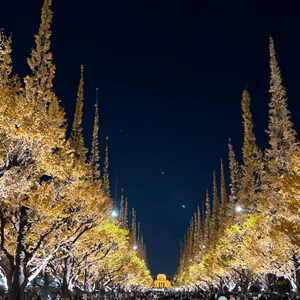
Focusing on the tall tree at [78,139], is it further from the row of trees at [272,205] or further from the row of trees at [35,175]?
the row of trees at [272,205]

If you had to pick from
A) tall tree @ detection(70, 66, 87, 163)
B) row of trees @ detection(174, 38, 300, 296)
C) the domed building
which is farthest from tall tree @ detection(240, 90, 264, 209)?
the domed building

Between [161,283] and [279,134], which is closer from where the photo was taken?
[279,134]

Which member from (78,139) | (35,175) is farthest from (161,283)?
(35,175)

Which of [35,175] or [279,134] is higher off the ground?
[279,134]

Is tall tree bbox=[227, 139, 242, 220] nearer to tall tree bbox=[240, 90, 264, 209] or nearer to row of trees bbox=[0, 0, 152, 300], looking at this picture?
tall tree bbox=[240, 90, 264, 209]

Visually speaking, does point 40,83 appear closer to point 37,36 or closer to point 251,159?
point 37,36

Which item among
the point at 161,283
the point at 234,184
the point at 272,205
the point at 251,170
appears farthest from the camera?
the point at 161,283

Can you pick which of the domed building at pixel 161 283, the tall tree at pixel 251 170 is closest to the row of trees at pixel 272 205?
the tall tree at pixel 251 170

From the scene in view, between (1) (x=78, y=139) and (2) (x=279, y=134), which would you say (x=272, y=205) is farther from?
(1) (x=78, y=139)

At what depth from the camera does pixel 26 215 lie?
13664 millimetres

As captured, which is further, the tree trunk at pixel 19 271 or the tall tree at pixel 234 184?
the tall tree at pixel 234 184

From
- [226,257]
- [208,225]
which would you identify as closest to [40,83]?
[226,257]

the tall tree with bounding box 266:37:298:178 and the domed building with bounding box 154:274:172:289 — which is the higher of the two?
the tall tree with bounding box 266:37:298:178

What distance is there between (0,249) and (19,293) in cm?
211
